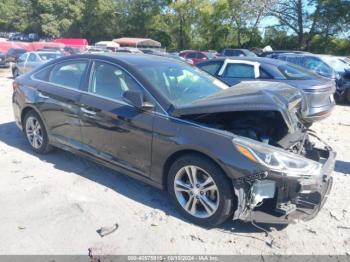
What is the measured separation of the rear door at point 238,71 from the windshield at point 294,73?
528 mm

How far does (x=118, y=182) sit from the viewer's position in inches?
186

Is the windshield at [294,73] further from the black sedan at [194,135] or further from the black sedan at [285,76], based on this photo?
the black sedan at [194,135]

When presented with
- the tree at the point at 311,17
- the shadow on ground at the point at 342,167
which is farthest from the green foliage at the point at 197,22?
the shadow on ground at the point at 342,167

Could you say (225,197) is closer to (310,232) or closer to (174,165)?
(174,165)

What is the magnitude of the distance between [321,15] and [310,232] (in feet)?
131

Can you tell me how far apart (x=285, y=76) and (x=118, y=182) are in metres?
4.64

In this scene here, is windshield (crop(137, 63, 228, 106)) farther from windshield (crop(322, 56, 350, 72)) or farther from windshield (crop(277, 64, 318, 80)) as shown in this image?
windshield (crop(322, 56, 350, 72))

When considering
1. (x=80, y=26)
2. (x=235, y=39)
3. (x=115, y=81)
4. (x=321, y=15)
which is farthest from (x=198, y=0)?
(x=115, y=81)

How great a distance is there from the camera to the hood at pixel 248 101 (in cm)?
347

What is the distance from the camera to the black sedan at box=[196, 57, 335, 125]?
728 centimetres

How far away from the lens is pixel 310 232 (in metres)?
3.71

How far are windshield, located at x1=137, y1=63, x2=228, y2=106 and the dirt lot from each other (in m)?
1.22

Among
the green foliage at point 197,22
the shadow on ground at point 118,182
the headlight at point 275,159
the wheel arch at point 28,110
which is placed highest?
the green foliage at point 197,22

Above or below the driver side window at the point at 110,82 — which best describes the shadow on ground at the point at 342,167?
below
